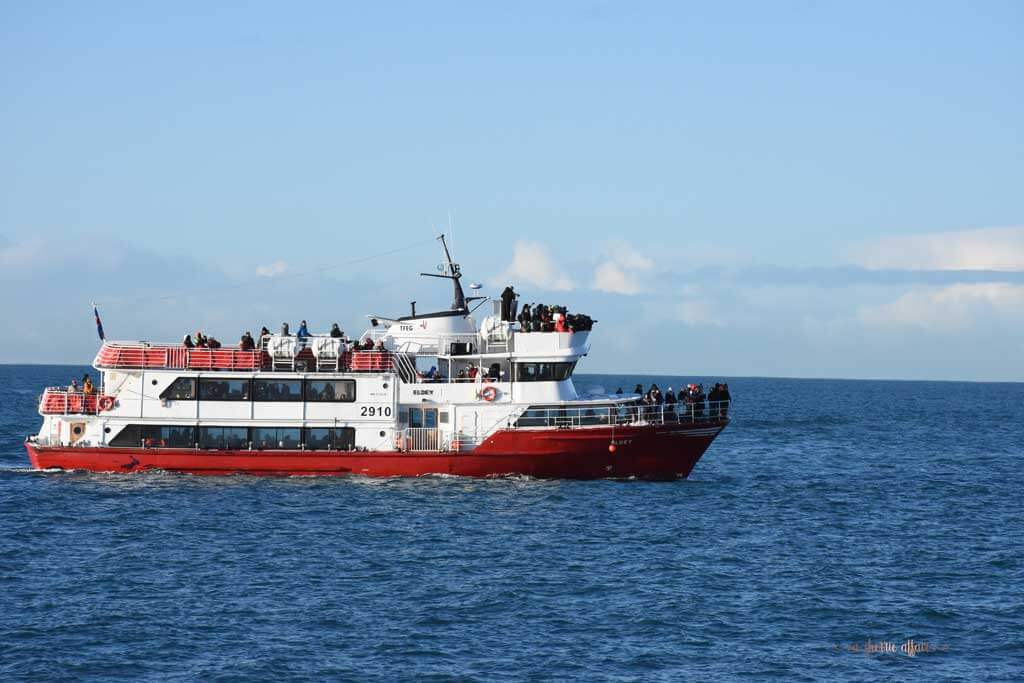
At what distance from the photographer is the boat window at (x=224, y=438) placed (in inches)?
2016

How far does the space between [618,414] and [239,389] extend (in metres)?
15.4

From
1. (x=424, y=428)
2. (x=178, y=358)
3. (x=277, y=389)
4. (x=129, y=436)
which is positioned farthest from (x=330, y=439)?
(x=129, y=436)

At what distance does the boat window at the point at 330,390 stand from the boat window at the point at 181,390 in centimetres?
465

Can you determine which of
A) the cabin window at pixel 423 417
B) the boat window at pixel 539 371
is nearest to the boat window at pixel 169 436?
the cabin window at pixel 423 417

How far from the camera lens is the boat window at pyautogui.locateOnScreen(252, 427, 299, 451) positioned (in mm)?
51219

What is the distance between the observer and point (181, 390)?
168 feet

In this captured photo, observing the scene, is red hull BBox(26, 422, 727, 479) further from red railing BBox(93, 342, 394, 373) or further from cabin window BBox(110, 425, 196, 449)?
red railing BBox(93, 342, 394, 373)

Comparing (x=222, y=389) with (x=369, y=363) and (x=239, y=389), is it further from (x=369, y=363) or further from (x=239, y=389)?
(x=369, y=363)

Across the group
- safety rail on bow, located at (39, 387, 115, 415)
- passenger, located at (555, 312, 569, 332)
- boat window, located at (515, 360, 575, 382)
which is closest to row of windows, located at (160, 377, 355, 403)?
safety rail on bow, located at (39, 387, 115, 415)

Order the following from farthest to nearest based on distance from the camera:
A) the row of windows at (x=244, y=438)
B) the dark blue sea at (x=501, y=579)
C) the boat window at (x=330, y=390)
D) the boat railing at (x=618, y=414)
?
the row of windows at (x=244, y=438), the boat window at (x=330, y=390), the boat railing at (x=618, y=414), the dark blue sea at (x=501, y=579)

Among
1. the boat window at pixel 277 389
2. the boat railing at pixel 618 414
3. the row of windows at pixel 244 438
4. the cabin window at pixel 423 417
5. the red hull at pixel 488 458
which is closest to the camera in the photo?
the red hull at pixel 488 458

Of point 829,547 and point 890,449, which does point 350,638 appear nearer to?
point 829,547

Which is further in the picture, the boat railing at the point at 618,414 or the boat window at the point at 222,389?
the boat window at the point at 222,389

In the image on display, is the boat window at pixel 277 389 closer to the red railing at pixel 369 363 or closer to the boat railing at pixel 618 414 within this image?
the red railing at pixel 369 363
